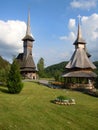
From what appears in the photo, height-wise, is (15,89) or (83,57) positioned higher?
(83,57)

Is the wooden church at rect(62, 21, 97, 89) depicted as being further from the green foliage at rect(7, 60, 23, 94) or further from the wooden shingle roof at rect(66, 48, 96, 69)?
the green foliage at rect(7, 60, 23, 94)

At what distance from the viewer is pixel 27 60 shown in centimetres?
6538

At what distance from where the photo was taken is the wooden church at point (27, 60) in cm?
6431

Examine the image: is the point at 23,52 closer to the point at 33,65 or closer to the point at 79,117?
the point at 33,65

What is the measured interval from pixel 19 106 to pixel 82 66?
26240mm

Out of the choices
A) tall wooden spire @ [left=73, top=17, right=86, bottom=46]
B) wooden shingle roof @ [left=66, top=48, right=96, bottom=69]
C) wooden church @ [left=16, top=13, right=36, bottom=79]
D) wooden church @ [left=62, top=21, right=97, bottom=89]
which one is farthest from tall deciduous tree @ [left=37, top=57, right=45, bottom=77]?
wooden shingle roof @ [left=66, top=48, right=96, bottom=69]

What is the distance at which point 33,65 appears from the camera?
65.1 meters

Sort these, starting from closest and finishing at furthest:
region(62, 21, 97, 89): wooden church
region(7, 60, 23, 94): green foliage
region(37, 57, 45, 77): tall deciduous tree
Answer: region(7, 60, 23, 94): green foliage → region(62, 21, 97, 89): wooden church → region(37, 57, 45, 77): tall deciduous tree

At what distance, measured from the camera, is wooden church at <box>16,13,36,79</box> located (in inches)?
2532

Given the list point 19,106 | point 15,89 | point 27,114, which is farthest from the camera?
point 15,89

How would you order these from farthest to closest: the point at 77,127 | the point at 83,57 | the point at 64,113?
the point at 83,57 → the point at 64,113 → the point at 77,127

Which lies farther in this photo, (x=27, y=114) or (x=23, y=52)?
(x=23, y=52)

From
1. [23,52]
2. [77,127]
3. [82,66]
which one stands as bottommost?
[77,127]

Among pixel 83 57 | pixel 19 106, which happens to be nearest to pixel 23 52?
pixel 83 57
